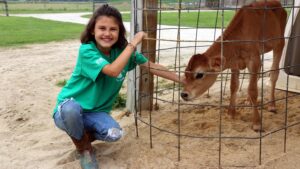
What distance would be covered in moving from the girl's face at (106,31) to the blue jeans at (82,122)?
2.11ft

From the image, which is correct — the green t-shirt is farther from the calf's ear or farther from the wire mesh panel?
the calf's ear

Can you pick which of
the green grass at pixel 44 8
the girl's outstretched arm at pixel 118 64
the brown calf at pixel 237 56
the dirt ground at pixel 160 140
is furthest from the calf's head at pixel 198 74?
the green grass at pixel 44 8

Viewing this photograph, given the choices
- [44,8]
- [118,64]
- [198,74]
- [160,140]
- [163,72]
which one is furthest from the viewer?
[44,8]

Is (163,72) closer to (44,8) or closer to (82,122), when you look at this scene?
(82,122)

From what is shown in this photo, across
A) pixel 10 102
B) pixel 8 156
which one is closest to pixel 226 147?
pixel 8 156

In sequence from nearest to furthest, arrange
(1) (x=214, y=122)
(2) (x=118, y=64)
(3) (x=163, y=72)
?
(2) (x=118, y=64) < (3) (x=163, y=72) < (1) (x=214, y=122)

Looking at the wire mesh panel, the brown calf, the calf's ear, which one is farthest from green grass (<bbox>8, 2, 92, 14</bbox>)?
the calf's ear

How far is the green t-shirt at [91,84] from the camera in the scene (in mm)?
4203

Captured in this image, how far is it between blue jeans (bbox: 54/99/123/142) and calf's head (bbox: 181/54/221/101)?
1.22 metres

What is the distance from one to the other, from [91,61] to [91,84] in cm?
Answer: 32

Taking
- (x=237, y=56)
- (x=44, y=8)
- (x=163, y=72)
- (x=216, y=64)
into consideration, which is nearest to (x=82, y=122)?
(x=163, y=72)

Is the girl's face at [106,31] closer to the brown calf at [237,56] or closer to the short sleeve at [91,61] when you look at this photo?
the short sleeve at [91,61]

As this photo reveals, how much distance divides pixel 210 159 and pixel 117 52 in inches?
55.7

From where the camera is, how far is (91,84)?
4379 millimetres
